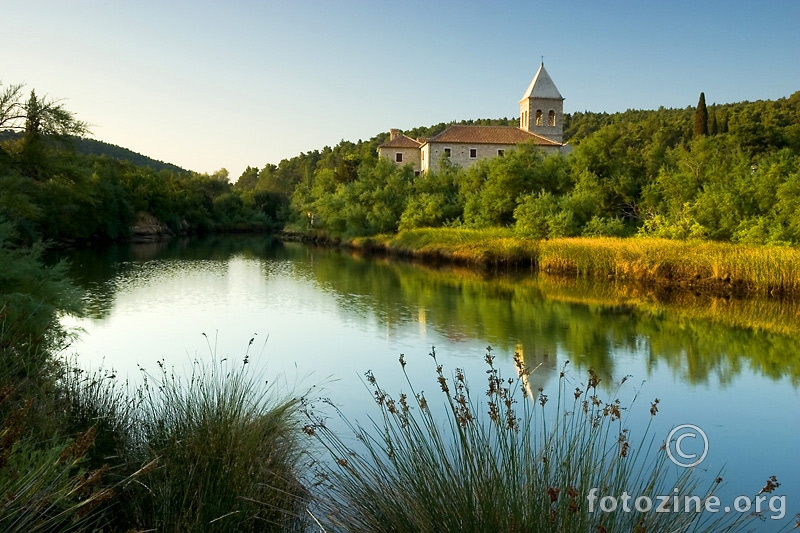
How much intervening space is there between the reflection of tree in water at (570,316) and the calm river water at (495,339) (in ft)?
0.18

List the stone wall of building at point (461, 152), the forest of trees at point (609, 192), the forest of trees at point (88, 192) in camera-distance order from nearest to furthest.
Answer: the forest of trees at point (88, 192)
the forest of trees at point (609, 192)
the stone wall of building at point (461, 152)

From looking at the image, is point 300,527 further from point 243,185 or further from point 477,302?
point 243,185

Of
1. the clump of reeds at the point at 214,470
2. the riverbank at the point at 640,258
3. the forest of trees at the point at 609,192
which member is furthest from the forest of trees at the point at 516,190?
the clump of reeds at the point at 214,470

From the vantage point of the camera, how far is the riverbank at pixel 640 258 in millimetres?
16578

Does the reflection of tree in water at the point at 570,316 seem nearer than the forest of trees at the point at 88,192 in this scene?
Yes

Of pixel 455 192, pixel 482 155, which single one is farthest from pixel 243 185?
pixel 455 192

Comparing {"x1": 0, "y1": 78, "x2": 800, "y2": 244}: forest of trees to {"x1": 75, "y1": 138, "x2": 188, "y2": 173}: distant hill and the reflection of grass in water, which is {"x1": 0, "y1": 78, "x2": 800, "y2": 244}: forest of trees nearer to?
the reflection of grass in water

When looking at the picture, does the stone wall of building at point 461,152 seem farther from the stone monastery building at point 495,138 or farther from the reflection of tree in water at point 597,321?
the reflection of tree in water at point 597,321

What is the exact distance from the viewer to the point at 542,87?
52312mm

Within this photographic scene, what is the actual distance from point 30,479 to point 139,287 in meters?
18.2

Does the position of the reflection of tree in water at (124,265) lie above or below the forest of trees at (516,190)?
below

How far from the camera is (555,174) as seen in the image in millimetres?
30484

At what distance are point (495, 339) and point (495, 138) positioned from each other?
40.5m

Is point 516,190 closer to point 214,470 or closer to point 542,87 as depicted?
point 542,87
